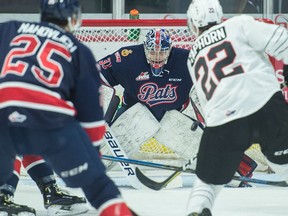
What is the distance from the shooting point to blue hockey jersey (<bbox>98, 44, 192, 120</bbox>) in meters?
4.69

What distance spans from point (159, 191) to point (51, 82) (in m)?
1.97

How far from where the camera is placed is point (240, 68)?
10.3 feet

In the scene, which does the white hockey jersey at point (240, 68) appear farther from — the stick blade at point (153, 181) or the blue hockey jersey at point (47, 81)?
the stick blade at point (153, 181)

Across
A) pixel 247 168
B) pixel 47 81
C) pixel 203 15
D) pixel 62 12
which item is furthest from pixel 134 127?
pixel 47 81

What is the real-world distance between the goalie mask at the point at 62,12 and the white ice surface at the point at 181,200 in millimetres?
1067

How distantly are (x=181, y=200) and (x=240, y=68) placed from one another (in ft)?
3.51

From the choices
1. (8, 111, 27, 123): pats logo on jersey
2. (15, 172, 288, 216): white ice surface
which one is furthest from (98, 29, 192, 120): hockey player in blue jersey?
(8, 111, 27, 123): pats logo on jersey

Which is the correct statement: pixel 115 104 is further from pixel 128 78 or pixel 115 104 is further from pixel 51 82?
pixel 51 82

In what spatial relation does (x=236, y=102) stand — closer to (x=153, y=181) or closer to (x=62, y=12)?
(x=62, y=12)

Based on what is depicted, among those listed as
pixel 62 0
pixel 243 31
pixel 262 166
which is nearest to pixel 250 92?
pixel 243 31

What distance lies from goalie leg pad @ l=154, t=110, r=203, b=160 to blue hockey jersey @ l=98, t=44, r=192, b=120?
5cm

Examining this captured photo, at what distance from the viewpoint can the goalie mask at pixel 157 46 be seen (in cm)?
457

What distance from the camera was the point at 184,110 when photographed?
16.3 ft

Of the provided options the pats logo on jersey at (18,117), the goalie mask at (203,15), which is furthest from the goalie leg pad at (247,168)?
the pats logo on jersey at (18,117)
